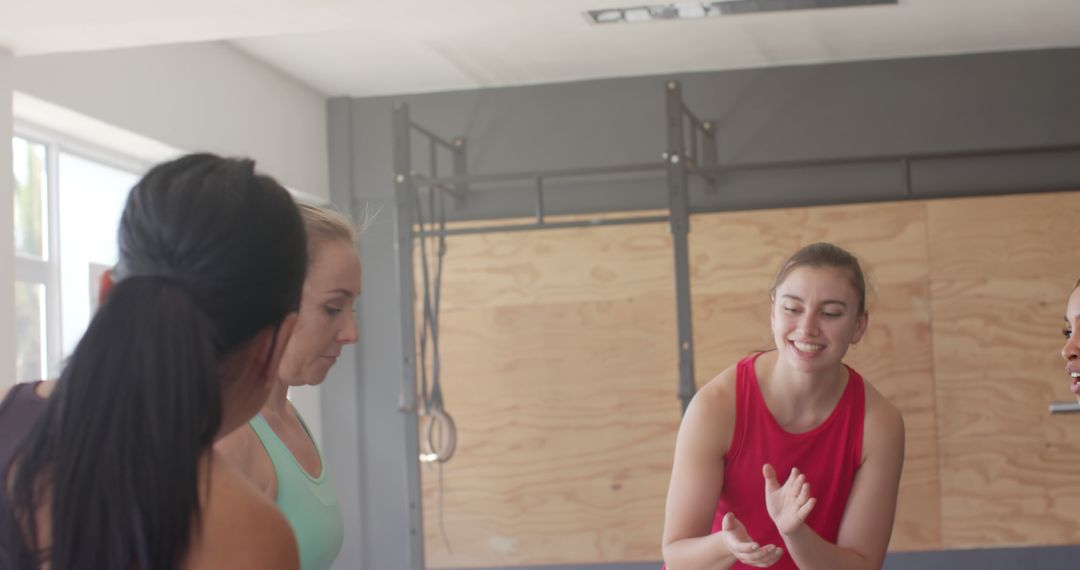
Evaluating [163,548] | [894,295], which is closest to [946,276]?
[894,295]

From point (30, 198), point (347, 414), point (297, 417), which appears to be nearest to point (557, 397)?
point (347, 414)

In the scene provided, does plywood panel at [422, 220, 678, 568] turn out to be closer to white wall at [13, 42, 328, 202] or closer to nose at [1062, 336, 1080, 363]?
white wall at [13, 42, 328, 202]

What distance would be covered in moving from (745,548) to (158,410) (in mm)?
1343

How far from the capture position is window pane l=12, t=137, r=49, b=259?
408cm

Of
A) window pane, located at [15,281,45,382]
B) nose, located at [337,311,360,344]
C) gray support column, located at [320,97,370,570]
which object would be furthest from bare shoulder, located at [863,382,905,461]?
gray support column, located at [320,97,370,570]

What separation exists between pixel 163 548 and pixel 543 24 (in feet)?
13.5

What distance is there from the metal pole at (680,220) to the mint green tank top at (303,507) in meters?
2.87

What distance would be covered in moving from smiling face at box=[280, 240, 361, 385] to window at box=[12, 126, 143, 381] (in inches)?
98.7

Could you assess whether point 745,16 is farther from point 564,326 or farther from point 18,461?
point 18,461

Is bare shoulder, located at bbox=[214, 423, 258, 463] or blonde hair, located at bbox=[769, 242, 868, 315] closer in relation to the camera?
bare shoulder, located at bbox=[214, 423, 258, 463]

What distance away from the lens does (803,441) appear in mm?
2258

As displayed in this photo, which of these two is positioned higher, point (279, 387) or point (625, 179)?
point (625, 179)

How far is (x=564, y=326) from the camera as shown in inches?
223

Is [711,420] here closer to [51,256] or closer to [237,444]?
[237,444]
